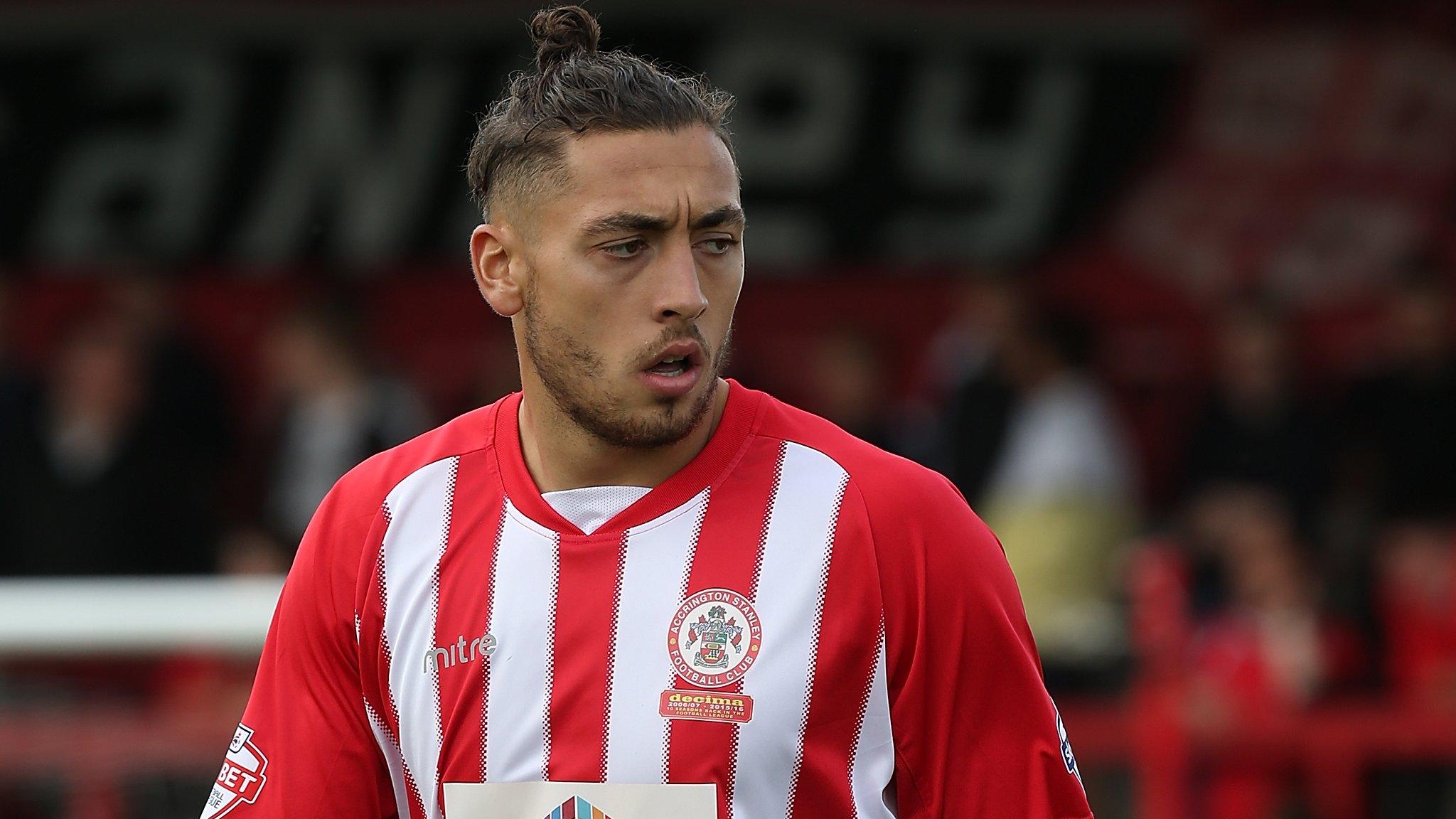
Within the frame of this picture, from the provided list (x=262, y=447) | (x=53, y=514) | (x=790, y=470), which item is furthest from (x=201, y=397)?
(x=790, y=470)

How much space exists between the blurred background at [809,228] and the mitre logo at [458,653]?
171 inches

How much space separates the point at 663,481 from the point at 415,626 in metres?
0.36

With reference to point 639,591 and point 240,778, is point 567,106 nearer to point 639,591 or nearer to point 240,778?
point 639,591

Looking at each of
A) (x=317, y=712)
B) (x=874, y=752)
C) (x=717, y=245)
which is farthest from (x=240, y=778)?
(x=717, y=245)

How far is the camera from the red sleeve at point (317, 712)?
2.54m

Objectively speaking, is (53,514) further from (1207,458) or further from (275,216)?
(1207,458)

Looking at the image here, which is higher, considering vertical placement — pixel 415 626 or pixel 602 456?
pixel 602 456

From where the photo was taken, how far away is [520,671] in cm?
243

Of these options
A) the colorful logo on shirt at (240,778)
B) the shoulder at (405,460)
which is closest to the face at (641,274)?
the shoulder at (405,460)

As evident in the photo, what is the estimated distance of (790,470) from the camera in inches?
99.3

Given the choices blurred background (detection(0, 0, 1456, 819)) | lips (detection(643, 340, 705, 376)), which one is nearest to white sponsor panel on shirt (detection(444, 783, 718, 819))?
lips (detection(643, 340, 705, 376))

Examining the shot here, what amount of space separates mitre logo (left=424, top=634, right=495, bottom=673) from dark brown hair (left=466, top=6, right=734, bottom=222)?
1.77 ft

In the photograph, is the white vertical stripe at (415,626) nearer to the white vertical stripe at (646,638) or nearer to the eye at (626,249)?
the white vertical stripe at (646,638)

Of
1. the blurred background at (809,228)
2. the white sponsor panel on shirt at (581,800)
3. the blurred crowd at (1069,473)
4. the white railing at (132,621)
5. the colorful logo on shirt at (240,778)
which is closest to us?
the white sponsor panel on shirt at (581,800)
